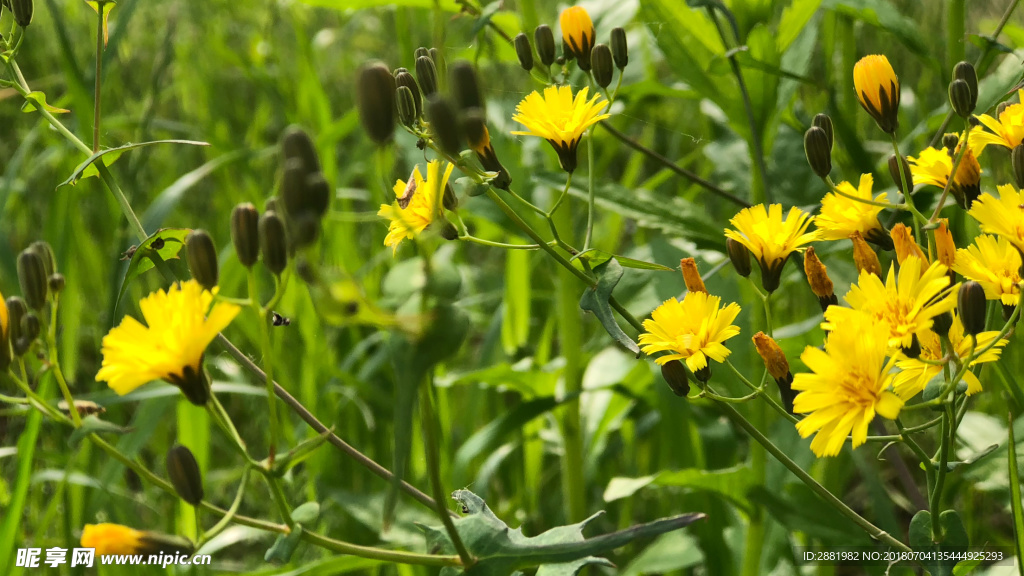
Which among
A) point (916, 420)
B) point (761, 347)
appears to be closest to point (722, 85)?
point (761, 347)

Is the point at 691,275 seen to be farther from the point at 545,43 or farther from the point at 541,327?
the point at 541,327

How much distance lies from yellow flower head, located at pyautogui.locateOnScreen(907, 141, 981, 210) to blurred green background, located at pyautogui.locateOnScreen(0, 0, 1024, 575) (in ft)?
0.58

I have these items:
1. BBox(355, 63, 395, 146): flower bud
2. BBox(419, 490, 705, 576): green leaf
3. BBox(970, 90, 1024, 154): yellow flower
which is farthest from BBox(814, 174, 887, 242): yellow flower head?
BBox(355, 63, 395, 146): flower bud

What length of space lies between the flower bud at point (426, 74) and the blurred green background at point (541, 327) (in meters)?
0.11

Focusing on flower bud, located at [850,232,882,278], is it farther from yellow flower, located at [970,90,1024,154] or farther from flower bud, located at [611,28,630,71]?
flower bud, located at [611,28,630,71]

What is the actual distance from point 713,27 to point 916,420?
1.04 metres

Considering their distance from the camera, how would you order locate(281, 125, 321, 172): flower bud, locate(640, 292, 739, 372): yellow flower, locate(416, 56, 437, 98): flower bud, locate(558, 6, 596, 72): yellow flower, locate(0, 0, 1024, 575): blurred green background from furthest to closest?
locate(0, 0, 1024, 575): blurred green background
locate(558, 6, 596, 72): yellow flower
locate(416, 56, 437, 98): flower bud
locate(640, 292, 739, 372): yellow flower
locate(281, 125, 321, 172): flower bud

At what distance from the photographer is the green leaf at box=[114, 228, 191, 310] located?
757 mm

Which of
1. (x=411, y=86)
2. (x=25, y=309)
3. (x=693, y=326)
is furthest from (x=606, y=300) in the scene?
(x=25, y=309)

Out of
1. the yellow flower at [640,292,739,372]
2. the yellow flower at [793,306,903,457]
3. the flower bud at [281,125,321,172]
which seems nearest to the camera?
the flower bud at [281,125,321,172]

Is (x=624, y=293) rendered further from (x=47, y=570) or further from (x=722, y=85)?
(x=47, y=570)

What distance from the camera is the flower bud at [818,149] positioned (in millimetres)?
791

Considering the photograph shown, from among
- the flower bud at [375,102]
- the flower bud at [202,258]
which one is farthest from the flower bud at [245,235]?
the flower bud at [375,102]

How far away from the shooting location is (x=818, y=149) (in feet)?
2.62
